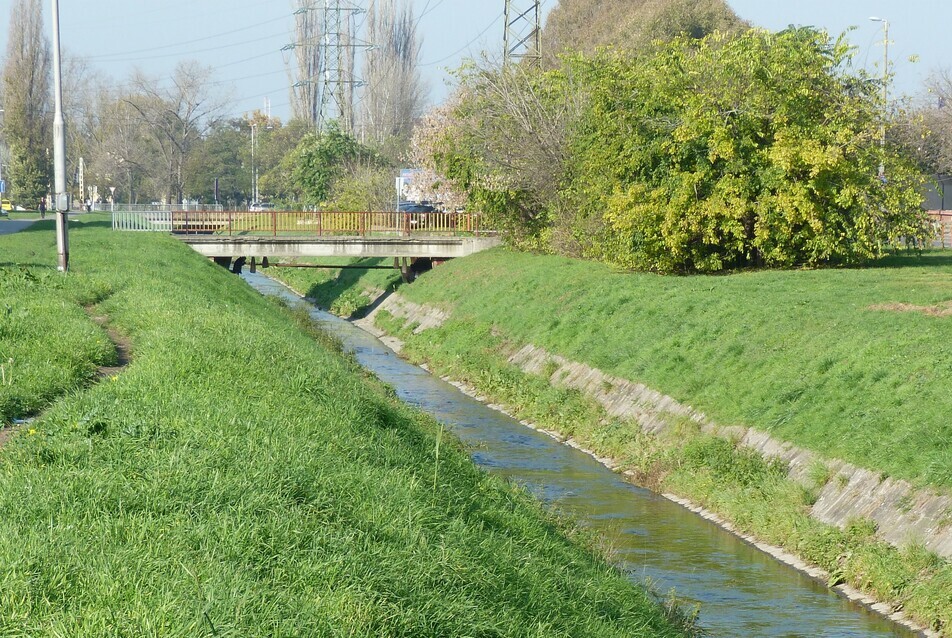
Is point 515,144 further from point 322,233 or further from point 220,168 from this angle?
point 220,168

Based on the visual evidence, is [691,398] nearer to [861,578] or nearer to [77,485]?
[861,578]

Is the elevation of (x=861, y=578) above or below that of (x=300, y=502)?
below

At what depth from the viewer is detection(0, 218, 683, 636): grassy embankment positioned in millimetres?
5664

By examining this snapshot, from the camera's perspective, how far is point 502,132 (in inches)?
1661

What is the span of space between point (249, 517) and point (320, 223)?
4130 cm

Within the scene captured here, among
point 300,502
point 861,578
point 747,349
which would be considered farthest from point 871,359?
point 300,502

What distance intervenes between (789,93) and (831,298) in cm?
929

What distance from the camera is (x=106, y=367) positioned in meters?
13.1

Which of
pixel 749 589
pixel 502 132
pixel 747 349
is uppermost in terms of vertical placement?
pixel 502 132

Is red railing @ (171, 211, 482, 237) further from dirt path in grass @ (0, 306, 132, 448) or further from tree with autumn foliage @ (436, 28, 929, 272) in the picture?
dirt path in grass @ (0, 306, 132, 448)

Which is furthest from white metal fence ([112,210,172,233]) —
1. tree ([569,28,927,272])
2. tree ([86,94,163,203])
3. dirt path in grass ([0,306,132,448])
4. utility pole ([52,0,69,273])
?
tree ([86,94,163,203])

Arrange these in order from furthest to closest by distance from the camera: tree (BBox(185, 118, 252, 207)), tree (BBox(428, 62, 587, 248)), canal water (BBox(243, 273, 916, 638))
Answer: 1. tree (BBox(185, 118, 252, 207))
2. tree (BBox(428, 62, 587, 248))
3. canal water (BBox(243, 273, 916, 638))

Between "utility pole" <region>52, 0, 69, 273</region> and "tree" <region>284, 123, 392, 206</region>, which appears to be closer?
"utility pole" <region>52, 0, 69, 273</region>

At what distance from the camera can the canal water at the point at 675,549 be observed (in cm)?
1196
